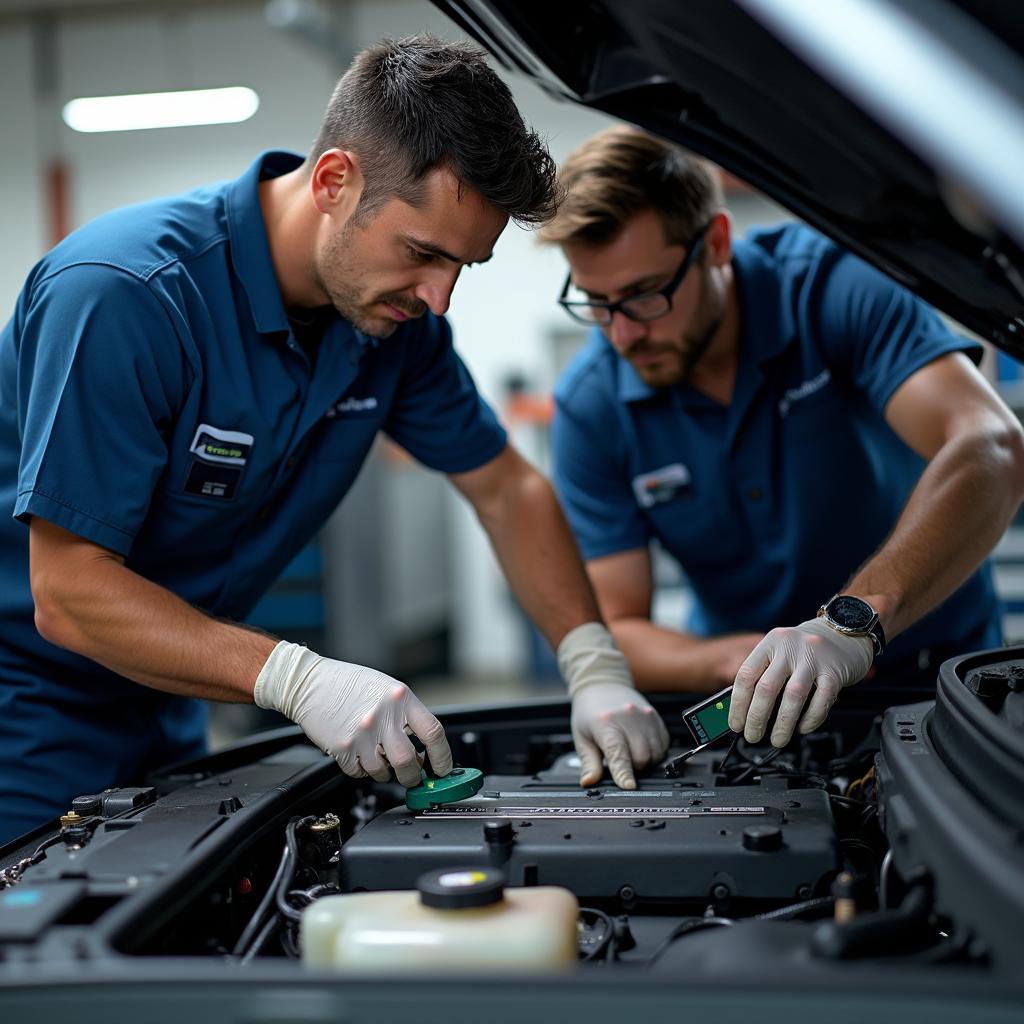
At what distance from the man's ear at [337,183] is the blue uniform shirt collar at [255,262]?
0.10 metres

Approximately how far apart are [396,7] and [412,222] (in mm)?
5584

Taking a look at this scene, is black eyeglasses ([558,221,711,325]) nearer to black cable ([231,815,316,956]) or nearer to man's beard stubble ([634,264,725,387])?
man's beard stubble ([634,264,725,387])

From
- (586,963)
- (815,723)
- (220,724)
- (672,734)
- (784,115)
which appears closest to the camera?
(586,963)

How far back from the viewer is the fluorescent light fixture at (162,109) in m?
5.89

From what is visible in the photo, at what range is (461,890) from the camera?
0.82 meters

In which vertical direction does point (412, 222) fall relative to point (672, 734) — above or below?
above

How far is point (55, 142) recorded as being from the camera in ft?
21.8

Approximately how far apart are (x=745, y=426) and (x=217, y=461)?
36.0 inches

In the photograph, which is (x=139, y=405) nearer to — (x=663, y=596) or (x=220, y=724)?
(x=663, y=596)

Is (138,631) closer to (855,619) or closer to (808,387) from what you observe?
(855,619)

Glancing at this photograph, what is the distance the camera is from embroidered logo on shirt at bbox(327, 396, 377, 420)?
158 cm

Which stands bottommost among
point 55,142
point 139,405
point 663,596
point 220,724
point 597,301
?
A: point 220,724

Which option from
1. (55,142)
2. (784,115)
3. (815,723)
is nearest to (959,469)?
(815,723)

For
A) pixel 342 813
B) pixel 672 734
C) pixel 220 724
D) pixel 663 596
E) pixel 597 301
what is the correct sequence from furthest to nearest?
pixel 220 724
pixel 663 596
pixel 597 301
pixel 672 734
pixel 342 813
